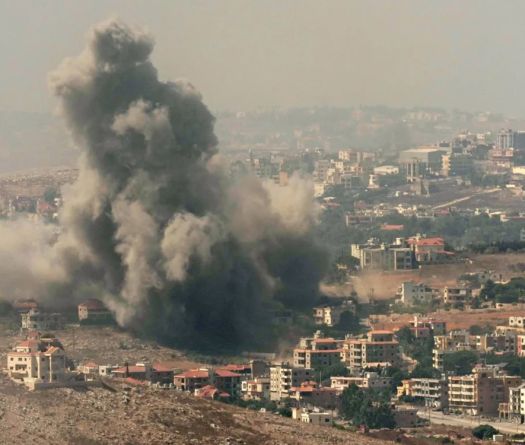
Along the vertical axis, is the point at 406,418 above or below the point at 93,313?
below

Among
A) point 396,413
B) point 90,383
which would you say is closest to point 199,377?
point 396,413

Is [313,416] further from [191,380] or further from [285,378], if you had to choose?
[285,378]

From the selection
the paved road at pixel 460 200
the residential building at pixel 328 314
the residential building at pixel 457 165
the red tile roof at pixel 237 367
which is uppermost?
the residential building at pixel 457 165

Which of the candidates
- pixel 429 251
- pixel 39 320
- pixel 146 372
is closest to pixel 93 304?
pixel 39 320

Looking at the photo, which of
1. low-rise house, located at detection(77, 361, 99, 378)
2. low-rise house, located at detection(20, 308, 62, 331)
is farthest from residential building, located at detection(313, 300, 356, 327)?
low-rise house, located at detection(77, 361, 99, 378)

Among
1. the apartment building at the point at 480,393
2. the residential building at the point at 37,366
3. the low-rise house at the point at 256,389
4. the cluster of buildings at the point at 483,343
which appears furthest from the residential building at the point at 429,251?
the residential building at the point at 37,366

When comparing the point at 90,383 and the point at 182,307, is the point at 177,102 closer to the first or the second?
the point at 182,307

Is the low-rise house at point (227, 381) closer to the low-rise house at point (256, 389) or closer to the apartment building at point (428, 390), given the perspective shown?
the low-rise house at point (256, 389)
